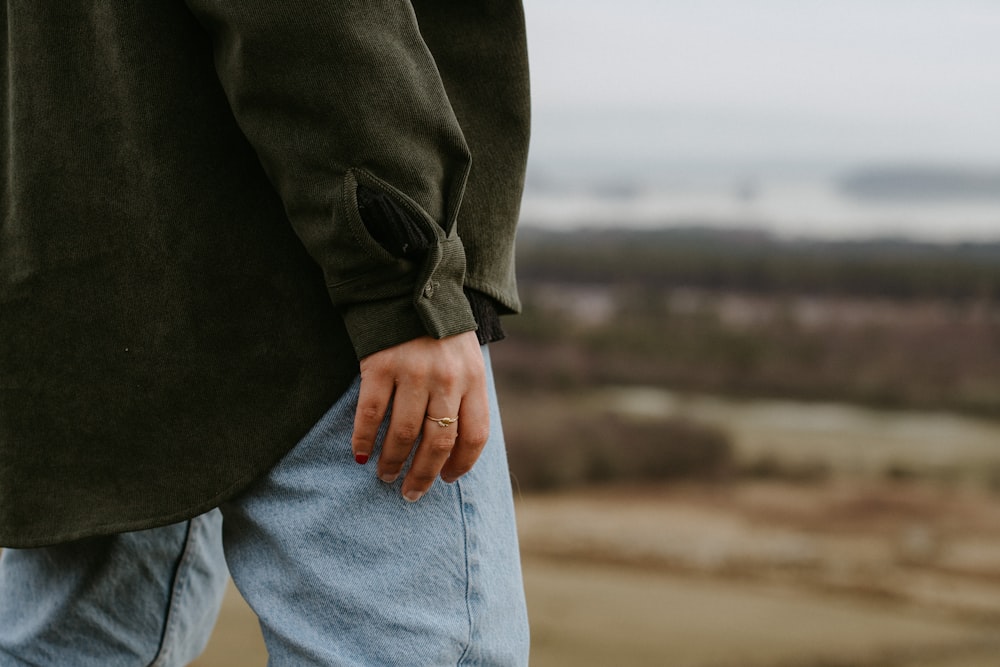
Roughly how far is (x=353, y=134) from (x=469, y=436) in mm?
218

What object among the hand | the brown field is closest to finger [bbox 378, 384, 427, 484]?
the hand

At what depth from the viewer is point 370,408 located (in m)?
0.66

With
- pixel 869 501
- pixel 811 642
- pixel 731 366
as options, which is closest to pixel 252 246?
pixel 811 642

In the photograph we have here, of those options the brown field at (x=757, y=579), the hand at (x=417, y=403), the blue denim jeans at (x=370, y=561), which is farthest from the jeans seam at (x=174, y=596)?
the brown field at (x=757, y=579)

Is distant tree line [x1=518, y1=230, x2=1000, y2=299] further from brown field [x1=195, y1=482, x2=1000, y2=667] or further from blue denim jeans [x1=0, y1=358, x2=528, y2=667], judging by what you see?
blue denim jeans [x1=0, y1=358, x2=528, y2=667]

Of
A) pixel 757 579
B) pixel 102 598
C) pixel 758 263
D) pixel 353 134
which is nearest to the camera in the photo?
pixel 353 134

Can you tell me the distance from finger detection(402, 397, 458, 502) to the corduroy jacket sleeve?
54 millimetres

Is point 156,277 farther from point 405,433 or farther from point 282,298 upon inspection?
point 405,433

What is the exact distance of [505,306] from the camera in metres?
0.75

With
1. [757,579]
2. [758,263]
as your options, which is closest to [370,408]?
[757,579]

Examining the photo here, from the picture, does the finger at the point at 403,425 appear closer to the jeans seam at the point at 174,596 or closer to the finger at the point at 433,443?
the finger at the point at 433,443

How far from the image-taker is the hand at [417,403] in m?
0.66

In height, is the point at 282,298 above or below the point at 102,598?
above

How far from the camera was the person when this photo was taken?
0.64 meters
